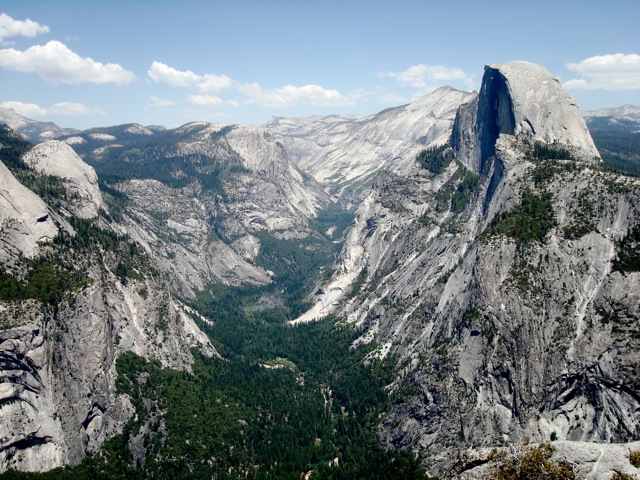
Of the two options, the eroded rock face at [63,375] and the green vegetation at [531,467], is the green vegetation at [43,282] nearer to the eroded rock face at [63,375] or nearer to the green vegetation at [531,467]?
the eroded rock face at [63,375]

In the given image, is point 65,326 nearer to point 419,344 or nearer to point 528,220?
point 419,344

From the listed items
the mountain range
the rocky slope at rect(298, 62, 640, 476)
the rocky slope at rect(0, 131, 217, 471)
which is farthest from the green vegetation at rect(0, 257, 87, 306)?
the rocky slope at rect(298, 62, 640, 476)

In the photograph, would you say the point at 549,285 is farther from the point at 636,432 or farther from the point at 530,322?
the point at 636,432

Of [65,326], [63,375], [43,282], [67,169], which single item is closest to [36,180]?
[67,169]

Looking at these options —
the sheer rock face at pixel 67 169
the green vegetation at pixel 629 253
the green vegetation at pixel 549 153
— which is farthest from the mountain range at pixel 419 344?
the green vegetation at pixel 549 153

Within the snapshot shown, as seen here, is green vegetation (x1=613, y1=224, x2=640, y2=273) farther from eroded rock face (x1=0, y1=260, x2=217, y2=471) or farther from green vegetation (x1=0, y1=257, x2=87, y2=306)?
green vegetation (x1=0, y1=257, x2=87, y2=306)

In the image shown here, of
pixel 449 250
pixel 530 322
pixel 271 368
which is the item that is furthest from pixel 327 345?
pixel 530 322
